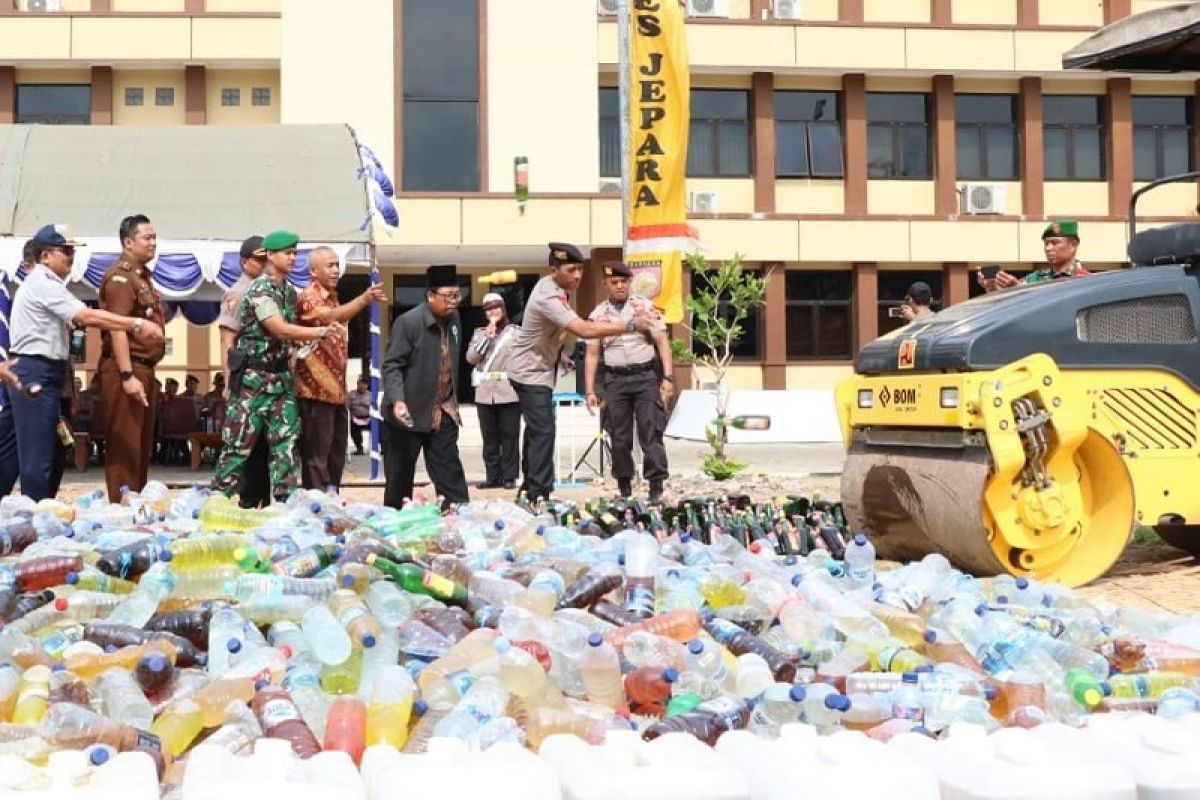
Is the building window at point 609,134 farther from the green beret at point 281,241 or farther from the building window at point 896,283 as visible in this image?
the green beret at point 281,241

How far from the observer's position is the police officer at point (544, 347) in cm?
908

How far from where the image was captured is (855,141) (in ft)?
97.2

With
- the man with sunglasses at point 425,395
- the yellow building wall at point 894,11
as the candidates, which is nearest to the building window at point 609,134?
the yellow building wall at point 894,11

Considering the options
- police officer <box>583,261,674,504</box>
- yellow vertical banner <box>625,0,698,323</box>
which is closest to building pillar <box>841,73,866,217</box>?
yellow vertical banner <box>625,0,698,323</box>

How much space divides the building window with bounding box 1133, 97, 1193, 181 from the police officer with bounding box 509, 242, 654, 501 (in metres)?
25.4

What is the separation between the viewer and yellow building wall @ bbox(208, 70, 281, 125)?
1147 inches

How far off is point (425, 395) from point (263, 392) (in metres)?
1.03

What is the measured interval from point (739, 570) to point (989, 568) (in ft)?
4.92

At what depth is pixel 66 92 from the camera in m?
29.3

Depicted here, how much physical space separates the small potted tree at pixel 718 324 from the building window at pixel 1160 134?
10113 millimetres

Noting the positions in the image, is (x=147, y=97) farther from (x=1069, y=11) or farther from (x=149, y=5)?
(x=1069, y=11)

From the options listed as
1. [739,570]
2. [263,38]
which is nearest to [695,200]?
[263,38]

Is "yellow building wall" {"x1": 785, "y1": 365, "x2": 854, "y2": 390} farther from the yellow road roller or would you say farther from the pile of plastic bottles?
the pile of plastic bottles

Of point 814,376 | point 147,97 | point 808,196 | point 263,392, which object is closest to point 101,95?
point 147,97
